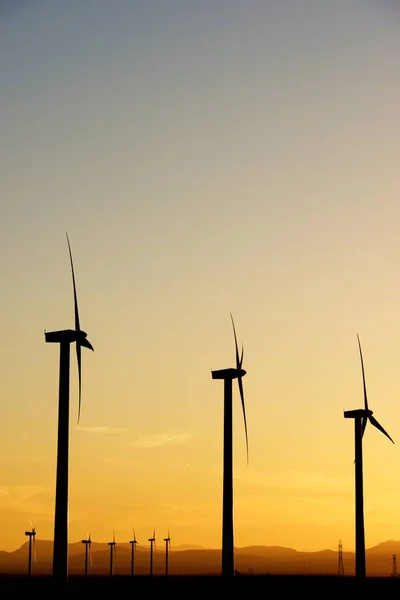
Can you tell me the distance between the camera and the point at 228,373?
115688 mm

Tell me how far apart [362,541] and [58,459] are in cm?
4429

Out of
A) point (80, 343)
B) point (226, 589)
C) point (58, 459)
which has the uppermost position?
point (80, 343)

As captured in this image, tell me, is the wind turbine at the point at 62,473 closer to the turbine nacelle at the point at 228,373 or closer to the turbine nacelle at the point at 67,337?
the turbine nacelle at the point at 67,337

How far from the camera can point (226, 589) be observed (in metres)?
99.5

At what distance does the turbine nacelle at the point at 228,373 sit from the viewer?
4555 inches

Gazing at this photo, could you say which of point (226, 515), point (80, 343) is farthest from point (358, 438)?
point (80, 343)

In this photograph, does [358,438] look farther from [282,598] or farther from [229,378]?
[282,598]

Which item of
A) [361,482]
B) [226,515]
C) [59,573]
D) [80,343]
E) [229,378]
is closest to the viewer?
[59,573]

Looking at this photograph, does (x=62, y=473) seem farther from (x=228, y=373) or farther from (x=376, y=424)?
(x=376, y=424)

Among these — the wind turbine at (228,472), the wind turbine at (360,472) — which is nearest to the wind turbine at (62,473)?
the wind turbine at (228,472)

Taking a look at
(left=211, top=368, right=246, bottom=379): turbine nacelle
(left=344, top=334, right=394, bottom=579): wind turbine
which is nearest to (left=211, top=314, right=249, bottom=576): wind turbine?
(left=211, top=368, right=246, bottom=379): turbine nacelle

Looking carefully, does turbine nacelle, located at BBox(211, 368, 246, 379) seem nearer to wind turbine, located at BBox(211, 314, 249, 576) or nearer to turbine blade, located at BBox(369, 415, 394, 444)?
wind turbine, located at BBox(211, 314, 249, 576)

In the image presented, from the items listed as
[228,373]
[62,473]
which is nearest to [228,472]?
[228,373]

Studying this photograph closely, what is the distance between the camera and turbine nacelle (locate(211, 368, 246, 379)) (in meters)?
116
